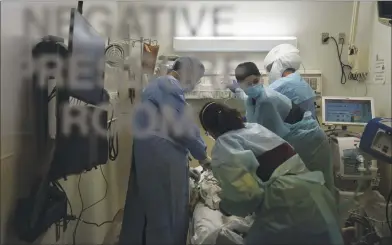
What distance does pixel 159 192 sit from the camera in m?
1.69

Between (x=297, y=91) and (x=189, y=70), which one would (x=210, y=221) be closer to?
(x=189, y=70)

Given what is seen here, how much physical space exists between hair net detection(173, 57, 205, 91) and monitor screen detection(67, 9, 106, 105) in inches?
11.0

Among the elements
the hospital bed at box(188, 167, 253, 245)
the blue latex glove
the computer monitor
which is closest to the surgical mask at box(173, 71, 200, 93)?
the blue latex glove

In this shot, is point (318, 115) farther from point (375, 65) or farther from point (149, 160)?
point (149, 160)

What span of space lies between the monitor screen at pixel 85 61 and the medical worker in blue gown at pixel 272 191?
0.40 m

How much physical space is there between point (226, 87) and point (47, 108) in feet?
2.11

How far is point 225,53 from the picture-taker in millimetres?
1519

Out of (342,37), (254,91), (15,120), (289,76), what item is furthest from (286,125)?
(15,120)

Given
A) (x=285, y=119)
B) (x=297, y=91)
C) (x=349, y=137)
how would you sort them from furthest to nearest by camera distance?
(x=297, y=91) → (x=285, y=119) → (x=349, y=137)

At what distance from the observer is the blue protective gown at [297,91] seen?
218cm

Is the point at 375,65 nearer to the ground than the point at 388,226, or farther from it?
farther from it

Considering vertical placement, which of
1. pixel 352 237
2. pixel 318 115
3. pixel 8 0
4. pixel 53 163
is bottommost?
pixel 352 237

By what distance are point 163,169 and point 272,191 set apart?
550 millimetres

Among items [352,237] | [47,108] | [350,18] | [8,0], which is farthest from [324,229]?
[8,0]
